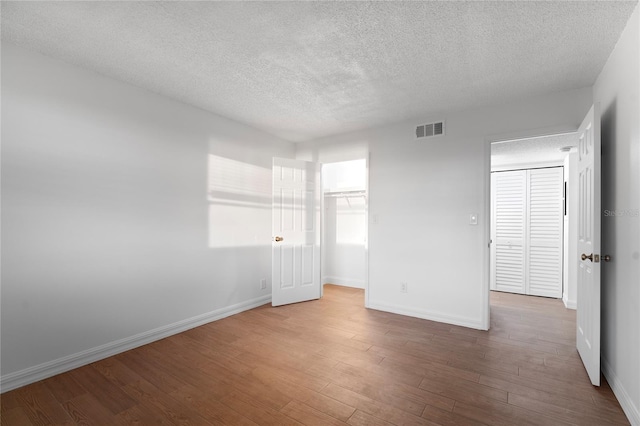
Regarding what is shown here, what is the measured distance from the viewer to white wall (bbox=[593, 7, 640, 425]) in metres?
1.84

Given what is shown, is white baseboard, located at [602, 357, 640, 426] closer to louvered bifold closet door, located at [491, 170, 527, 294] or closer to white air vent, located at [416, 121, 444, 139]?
white air vent, located at [416, 121, 444, 139]

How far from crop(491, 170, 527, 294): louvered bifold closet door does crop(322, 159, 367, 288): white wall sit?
7.83 feet

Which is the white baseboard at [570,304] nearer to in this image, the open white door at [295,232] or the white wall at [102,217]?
the open white door at [295,232]

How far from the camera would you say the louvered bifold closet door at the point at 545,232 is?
489 cm

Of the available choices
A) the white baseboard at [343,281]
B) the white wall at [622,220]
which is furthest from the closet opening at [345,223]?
the white wall at [622,220]

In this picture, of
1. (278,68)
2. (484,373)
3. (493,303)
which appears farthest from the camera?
(493,303)

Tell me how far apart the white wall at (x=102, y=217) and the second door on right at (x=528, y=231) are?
4.58 m

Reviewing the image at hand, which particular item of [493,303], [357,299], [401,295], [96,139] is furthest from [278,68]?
[493,303]

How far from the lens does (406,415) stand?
1886 mm

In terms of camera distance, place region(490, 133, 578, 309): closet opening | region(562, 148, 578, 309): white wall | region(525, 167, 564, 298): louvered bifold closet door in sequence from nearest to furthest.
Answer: region(562, 148, 578, 309): white wall
region(490, 133, 578, 309): closet opening
region(525, 167, 564, 298): louvered bifold closet door

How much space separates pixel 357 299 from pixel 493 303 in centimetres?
205

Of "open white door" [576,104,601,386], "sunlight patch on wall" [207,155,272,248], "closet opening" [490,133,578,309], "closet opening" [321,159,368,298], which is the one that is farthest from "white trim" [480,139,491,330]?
"sunlight patch on wall" [207,155,272,248]

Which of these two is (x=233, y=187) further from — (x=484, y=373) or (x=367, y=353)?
(x=484, y=373)

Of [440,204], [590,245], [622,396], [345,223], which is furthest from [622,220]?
[345,223]
